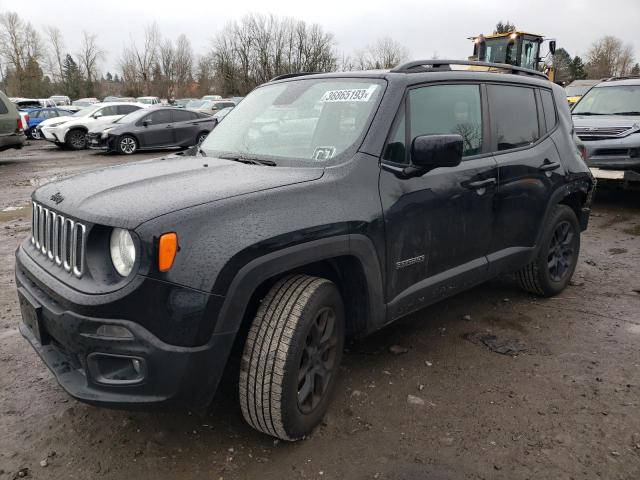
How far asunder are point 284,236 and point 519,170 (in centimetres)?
218

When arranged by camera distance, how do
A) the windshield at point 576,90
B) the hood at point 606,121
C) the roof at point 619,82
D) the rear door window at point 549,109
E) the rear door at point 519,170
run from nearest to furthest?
the rear door at point 519,170 < the rear door window at point 549,109 < the hood at point 606,121 < the roof at point 619,82 < the windshield at point 576,90

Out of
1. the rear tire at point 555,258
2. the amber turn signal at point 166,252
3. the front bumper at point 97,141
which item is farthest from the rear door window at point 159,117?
the amber turn signal at point 166,252

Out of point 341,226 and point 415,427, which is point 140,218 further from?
point 415,427

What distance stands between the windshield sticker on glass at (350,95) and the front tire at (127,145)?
14.4 metres

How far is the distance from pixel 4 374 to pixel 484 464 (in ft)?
9.44

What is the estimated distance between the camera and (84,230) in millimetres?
2303

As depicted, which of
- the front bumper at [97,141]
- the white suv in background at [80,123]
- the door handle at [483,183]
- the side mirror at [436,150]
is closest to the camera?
the side mirror at [436,150]

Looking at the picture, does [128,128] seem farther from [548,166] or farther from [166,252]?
[166,252]

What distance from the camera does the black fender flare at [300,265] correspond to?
223 centimetres

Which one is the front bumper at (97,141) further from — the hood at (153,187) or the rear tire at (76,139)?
the hood at (153,187)

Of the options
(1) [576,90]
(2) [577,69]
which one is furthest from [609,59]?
(1) [576,90]

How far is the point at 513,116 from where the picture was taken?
3.90 m

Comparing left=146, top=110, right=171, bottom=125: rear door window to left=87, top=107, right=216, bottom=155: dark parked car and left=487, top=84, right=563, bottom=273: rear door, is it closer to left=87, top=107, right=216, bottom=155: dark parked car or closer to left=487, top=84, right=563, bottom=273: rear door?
left=87, top=107, right=216, bottom=155: dark parked car

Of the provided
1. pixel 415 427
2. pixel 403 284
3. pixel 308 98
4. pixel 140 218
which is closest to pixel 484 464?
pixel 415 427
